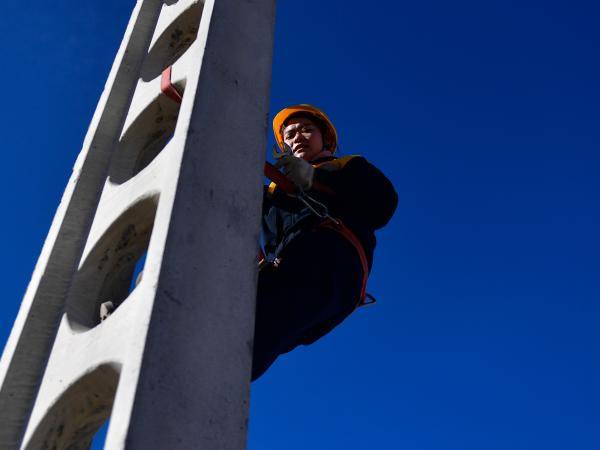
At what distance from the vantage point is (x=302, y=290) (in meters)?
2.92

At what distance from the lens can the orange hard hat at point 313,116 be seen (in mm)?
4270

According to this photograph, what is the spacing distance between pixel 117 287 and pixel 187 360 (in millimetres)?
947

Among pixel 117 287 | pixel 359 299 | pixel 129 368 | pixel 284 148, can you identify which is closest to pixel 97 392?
pixel 129 368

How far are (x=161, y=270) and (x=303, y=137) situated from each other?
261cm

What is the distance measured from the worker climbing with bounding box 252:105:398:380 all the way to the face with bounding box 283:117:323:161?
65 centimetres

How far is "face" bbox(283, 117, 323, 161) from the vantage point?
13.5 feet

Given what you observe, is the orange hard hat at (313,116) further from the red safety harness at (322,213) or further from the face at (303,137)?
the red safety harness at (322,213)

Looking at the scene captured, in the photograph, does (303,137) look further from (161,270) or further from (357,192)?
(161,270)

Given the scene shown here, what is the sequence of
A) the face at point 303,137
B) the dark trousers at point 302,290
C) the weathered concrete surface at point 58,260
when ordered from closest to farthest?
the weathered concrete surface at point 58,260
the dark trousers at point 302,290
the face at point 303,137

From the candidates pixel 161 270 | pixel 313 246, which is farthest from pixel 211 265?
pixel 313 246

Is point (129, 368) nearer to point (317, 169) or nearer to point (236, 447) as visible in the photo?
point (236, 447)

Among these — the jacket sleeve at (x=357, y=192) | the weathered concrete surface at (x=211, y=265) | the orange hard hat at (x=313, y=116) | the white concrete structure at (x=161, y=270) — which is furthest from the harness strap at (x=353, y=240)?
the orange hard hat at (x=313, y=116)

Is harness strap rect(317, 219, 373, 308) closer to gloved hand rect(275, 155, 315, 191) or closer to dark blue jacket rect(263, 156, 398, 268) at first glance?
dark blue jacket rect(263, 156, 398, 268)

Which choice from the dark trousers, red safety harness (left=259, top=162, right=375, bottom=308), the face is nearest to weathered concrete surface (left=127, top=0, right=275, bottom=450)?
red safety harness (left=259, top=162, right=375, bottom=308)
